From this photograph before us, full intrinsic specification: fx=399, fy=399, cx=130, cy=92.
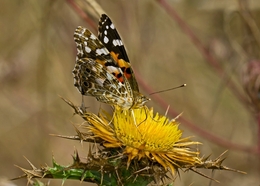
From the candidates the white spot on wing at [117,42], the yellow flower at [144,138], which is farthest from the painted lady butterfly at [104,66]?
the yellow flower at [144,138]

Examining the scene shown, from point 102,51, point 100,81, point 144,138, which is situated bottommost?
point 144,138

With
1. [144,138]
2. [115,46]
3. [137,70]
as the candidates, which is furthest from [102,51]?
[137,70]

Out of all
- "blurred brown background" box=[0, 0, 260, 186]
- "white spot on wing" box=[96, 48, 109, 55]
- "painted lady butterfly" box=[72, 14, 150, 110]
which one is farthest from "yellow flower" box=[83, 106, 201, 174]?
"blurred brown background" box=[0, 0, 260, 186]

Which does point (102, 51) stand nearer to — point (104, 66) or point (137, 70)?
point (104, 66)

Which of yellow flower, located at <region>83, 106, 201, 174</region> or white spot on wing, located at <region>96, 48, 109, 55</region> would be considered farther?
white spot on wing, located at <region>96, 48, 109, 55</region>

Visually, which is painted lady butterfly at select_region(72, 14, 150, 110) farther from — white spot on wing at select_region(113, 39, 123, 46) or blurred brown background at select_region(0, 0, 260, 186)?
blurred brown background at select_region(0, 0, 260, 186)

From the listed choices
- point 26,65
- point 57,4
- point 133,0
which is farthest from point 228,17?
point 26,65

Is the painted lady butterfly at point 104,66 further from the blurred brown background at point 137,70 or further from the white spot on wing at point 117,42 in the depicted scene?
the blurred brown background at point 137,70
